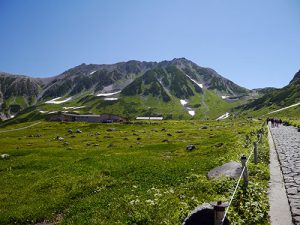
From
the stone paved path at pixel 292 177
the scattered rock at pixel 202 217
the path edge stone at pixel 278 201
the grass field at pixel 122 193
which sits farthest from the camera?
the grass field at pixel 122 193

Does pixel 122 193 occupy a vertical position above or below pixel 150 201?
below

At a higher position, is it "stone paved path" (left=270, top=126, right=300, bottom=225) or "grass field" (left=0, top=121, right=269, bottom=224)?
"stone paved path" (left=270, top=126, right=300, bottom=225)

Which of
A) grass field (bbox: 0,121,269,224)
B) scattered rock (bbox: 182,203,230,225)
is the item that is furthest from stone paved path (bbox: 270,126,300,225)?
scattered rock (bbox: 182,203,230,225)

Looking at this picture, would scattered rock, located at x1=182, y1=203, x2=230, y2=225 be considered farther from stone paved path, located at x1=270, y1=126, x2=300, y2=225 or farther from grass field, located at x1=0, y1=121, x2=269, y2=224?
stone paved path, located at x1=270, y1=126, x2=300, y2=225

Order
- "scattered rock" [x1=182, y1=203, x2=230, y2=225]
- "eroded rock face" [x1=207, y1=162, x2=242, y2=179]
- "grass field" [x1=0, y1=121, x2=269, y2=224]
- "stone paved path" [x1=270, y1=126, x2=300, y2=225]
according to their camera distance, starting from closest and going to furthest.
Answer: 1. "scattered rock" [x1=182, y1=203, x2=230, y2=225]
2. "stone paved path" [x1=270, y1=126, x2=300, y2=225]
3. "grass field" [x1=0, y1=121, x2=269, y2=224]
4. "eroded rock face" [x1=207, y1=162, x2=242, y2=179]

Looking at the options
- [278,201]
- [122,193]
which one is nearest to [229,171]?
[278,201]

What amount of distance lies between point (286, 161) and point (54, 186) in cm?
2310

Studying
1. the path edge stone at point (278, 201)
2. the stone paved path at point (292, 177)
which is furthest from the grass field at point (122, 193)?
the stone paved path at point (292, 177)

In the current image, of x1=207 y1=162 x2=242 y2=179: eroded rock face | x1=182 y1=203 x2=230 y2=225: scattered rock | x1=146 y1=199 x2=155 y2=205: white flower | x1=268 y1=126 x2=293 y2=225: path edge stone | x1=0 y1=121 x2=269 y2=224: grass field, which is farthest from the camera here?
x1=207 y1=162 x2=242 y2=179: eroded rock face

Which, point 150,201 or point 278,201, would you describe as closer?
point 278,201

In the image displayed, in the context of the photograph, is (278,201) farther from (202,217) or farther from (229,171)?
(229,171)

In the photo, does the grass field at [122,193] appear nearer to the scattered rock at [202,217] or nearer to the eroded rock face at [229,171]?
the eroded rock face at [229,171]

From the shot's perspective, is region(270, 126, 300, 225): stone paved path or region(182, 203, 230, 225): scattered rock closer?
region(182, 203, 230, 225): scattered rock

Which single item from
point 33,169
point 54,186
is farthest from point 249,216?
point 33,169
